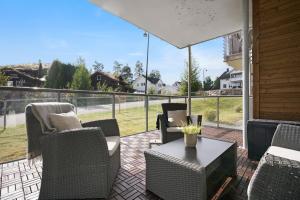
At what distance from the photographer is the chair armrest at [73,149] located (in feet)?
5.47

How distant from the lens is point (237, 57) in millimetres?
7043

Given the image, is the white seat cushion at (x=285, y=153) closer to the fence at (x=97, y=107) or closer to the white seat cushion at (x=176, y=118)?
the white seat cushion at (x=176, y=118)

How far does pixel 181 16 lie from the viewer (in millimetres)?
3871

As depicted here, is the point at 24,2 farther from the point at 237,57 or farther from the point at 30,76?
the point at 237,57

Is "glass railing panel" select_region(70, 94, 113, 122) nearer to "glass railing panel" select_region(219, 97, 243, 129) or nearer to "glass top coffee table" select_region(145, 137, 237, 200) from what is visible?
"glass top coffee table" select_region(145, 137, 237, 200)

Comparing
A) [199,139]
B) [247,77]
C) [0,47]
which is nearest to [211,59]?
[247,77]

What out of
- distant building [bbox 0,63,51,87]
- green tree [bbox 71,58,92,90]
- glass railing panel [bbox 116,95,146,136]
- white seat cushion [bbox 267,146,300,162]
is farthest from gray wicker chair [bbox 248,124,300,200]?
distant building [bbox 0,63,51,87]

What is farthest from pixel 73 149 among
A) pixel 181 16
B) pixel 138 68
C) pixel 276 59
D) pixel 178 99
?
pixel 138 68

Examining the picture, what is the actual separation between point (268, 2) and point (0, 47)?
35.5m

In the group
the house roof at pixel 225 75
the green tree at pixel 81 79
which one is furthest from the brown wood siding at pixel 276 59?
the house roof at pixel 225 75

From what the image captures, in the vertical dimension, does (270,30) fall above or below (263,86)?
above

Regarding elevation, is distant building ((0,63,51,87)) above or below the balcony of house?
above

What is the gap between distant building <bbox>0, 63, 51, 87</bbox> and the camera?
21.4m

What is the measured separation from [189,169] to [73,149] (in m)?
1.03
